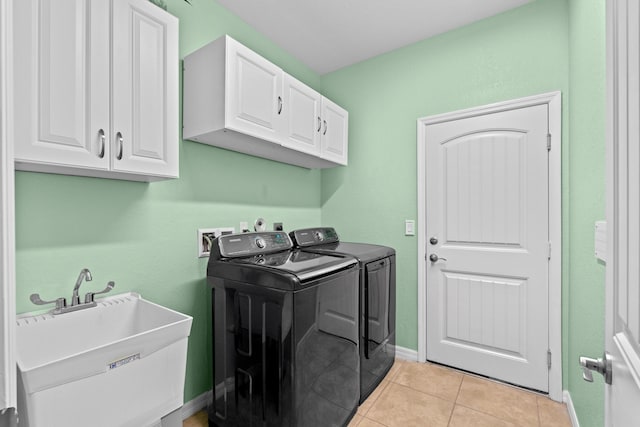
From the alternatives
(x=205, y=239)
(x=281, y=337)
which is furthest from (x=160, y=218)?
(x=281, y=337)

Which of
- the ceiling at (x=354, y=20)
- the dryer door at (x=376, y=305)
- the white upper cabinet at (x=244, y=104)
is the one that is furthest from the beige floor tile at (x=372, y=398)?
the ceiling at (x=354, y=20)

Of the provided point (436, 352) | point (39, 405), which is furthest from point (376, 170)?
point (39, 405)

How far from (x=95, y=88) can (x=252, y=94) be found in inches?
31.9

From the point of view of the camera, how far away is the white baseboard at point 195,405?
1.79 meters

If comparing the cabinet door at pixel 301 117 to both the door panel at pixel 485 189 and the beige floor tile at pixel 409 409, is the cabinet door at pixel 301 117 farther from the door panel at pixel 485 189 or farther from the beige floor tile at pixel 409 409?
the beige floor tile at pixel 409 409

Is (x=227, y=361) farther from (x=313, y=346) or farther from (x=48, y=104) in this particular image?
(x=48, y=104)

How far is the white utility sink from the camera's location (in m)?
0.87

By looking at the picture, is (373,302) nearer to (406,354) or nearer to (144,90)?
(406,354)

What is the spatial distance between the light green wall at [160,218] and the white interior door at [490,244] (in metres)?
1.40

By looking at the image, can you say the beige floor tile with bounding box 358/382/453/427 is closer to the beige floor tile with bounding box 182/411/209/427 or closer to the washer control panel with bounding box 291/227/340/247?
the beige floor tile with bounding box 182/411/209/427

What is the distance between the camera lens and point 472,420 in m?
1.78

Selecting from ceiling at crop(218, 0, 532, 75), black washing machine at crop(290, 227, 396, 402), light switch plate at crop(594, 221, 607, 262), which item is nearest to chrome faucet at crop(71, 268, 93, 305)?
black washing machine at crop(290, 227, 396, 402)

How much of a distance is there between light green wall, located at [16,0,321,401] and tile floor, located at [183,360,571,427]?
89 cm

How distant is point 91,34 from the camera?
45.9 inches
